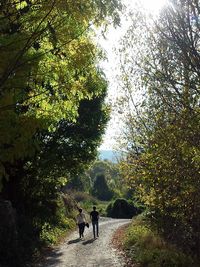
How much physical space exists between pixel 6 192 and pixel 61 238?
4.77 m

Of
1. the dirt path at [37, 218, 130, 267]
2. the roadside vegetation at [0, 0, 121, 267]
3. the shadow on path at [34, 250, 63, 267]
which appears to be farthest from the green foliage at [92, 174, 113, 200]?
the roadside vegetation at [0, 0, 121, 267]

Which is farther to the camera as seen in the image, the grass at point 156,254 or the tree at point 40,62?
the grass at point 156,254

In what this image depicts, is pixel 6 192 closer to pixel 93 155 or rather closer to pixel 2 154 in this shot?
pixel 93 155

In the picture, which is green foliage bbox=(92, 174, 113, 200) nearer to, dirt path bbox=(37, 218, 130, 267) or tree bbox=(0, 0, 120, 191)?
dirt path bbox=(37, 218, 130, 267)

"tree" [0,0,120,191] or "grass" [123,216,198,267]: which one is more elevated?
"tree" [0,0,120,191]

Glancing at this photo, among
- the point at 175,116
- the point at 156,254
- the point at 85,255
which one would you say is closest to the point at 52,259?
the point at 85,255

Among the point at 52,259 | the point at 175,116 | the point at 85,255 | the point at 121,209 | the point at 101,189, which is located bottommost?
the point at 52,259

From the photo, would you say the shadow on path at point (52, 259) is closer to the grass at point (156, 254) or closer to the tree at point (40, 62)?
the grass at point (156, 254)

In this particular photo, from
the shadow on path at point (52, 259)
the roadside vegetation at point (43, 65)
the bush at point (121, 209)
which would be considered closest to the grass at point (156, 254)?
the shadow on path at point (52, 259)

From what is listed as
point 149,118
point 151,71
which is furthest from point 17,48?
point 149,118

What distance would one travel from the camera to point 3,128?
671cm

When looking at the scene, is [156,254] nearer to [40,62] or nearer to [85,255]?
[85,255]

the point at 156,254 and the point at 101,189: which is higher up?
the point at 101,189

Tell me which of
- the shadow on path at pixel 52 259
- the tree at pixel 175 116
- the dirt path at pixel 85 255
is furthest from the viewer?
the shadow on path at pixel 52 259
